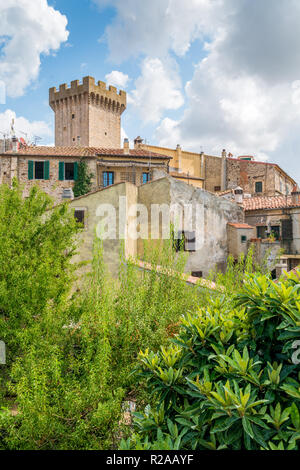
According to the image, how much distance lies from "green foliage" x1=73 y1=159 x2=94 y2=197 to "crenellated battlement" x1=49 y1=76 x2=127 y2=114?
52.2 feet

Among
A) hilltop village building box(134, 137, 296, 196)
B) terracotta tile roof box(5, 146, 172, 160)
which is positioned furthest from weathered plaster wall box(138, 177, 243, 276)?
hilltop village building box(134, 137, 296, 196)

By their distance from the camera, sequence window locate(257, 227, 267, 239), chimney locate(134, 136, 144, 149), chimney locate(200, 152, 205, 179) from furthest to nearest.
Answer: chimney locate(200, 152, 205, 179), chimney locate(134, 136, 144, 149), window locate(257, 227, 267, 239)

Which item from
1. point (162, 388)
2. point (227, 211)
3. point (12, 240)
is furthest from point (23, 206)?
point (227, 211)

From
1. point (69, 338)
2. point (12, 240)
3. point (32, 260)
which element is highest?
point (12, 240)

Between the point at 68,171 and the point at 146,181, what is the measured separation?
5.76 meters

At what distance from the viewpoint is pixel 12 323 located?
20.4 ft

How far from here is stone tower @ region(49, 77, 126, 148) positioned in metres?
36.0

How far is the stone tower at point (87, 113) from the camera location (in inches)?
1417

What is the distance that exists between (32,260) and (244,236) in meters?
11.1

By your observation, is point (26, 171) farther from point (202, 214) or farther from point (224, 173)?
Result: point (224, 173)

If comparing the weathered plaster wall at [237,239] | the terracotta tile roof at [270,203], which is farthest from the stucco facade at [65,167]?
the weathered plaster wall at [237,239]

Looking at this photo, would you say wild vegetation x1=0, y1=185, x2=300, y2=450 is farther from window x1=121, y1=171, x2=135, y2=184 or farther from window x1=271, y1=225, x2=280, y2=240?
window x1=121, y1=171, x2=135, y2=184

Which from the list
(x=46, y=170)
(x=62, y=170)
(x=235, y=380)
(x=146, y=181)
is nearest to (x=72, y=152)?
(x=62, y=170)
